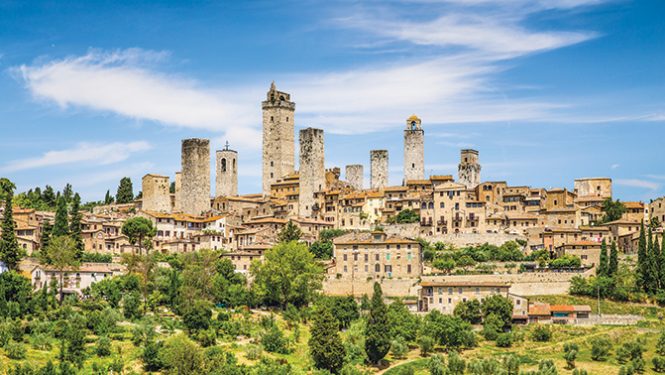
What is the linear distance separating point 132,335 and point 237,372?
8529 mm

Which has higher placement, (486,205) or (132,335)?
(486,205)

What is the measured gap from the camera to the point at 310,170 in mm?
91250

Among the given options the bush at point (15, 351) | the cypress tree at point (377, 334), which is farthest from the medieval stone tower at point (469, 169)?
the bush at point (15, 351)

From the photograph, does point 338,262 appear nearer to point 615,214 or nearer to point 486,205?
point 486,205

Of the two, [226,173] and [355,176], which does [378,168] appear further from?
[226,173]

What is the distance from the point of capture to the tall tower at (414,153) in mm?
96625

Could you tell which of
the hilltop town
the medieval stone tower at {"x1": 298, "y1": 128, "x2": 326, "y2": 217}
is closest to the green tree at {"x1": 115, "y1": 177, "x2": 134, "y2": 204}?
the hilltop town

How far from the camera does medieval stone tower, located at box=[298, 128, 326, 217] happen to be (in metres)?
90.6

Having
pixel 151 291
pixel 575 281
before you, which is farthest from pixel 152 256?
pixel 575 281

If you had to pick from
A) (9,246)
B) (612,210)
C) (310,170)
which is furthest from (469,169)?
(9,246)

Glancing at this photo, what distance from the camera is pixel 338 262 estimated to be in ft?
236

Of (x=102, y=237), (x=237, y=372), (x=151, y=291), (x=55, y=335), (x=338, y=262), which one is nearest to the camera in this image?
(x=237, y=372)

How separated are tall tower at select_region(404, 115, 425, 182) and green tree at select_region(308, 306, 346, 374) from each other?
40.1 metres

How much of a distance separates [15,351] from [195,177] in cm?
3867
